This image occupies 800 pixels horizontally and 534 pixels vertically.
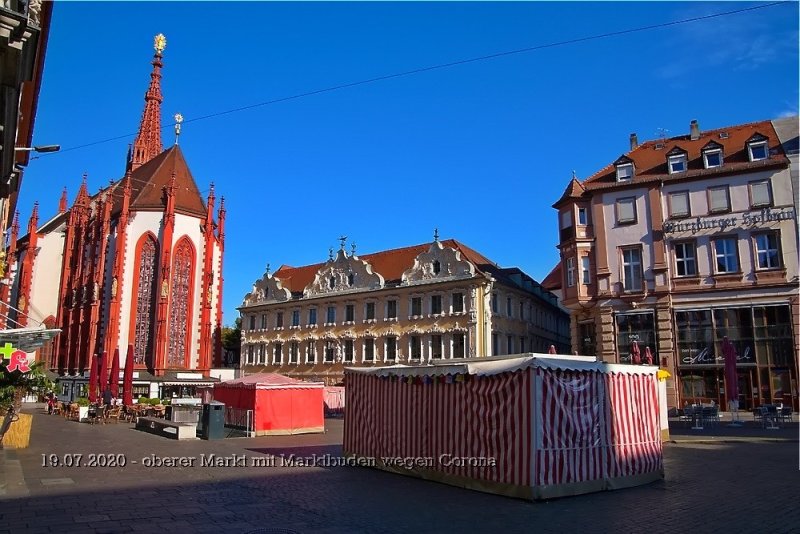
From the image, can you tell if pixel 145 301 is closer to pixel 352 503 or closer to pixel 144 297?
pixel 144 297

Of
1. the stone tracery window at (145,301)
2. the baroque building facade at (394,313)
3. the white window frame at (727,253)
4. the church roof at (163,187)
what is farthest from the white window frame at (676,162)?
the stone tracery window at (145,301)

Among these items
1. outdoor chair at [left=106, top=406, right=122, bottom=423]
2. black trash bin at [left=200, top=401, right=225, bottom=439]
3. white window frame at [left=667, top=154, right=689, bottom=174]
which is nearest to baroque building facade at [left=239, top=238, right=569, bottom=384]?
white window frame at [left=667, top=154, right=689, bottom=174]

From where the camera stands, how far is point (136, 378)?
5569cm

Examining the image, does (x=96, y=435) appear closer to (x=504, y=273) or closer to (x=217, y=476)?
(x=217, y=476)

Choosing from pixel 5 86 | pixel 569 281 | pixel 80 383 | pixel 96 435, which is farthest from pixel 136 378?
pixel 5 86

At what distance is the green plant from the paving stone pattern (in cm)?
191

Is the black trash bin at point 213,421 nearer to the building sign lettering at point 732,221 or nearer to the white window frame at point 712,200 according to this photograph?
the building sign lettering at point 732,221

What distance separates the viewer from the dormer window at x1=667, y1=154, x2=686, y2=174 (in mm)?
36531

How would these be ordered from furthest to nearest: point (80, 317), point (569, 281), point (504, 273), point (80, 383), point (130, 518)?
point (80, 317)
point (80, 383)
point (504, 273)
point (569, 281)
point (130, 518)

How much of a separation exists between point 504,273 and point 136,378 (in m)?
33.9

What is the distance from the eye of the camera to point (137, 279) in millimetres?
60562

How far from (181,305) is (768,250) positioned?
5047 cm

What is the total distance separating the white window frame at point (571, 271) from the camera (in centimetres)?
3812

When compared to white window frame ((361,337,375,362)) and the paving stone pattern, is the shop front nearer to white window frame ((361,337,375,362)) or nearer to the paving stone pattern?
the paving stone pattern
